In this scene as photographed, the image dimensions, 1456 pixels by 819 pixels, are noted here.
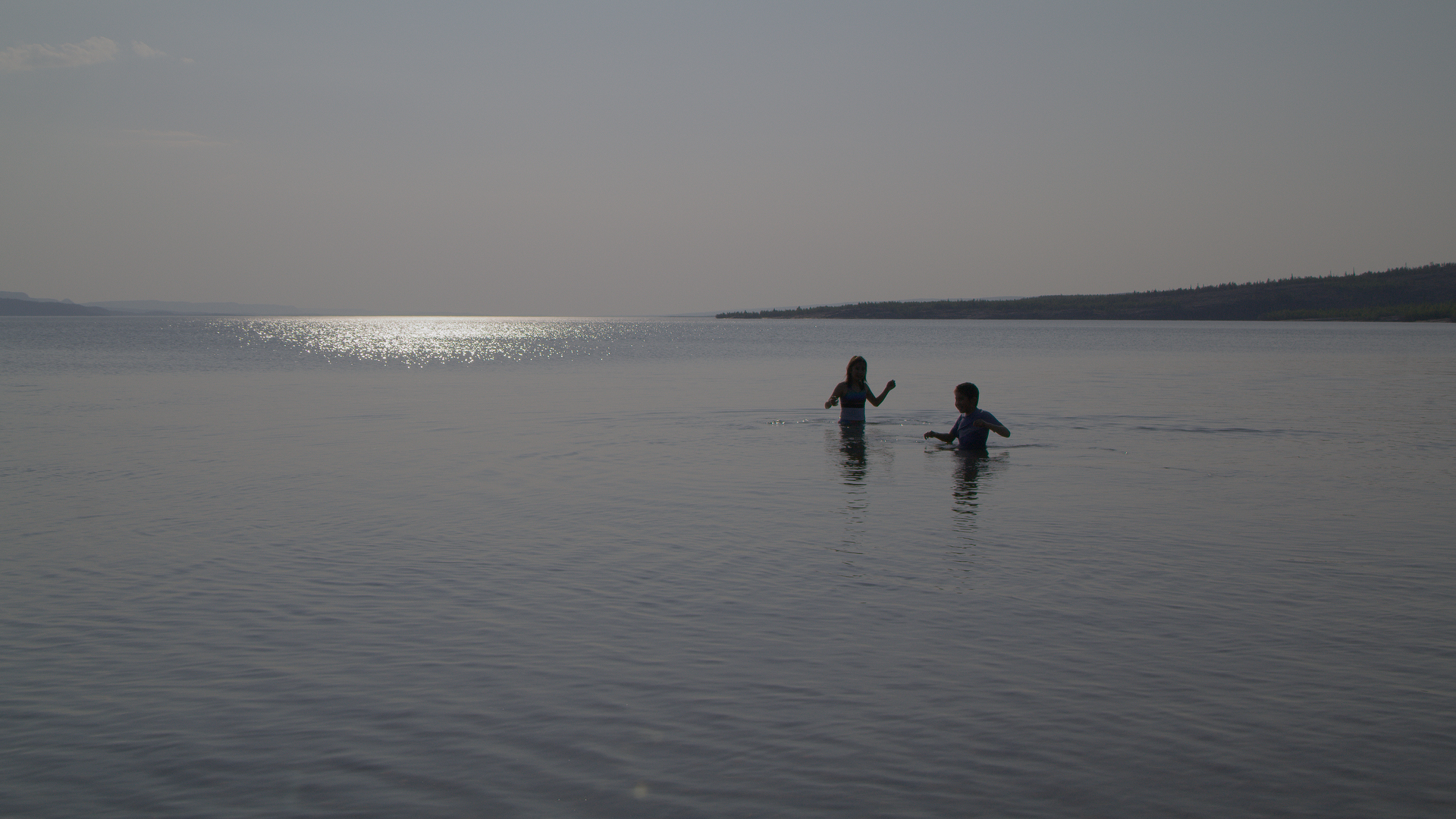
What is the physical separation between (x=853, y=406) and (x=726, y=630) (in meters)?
17.0

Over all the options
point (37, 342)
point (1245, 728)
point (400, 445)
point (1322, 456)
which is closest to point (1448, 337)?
point (1322, 456)

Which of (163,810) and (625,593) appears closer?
(163,810)

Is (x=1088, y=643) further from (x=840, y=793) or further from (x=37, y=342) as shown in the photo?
(x=37, y=342)

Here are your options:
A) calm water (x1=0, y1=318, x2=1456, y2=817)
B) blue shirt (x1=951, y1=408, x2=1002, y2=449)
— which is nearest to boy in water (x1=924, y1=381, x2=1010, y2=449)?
blue shirt (x1=951, y1=408, x2=1002, y2=449)

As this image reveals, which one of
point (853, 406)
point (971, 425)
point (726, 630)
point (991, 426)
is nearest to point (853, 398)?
point (853, 406)

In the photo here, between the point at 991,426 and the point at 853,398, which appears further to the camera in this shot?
the point at 853,398

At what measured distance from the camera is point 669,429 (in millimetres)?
25484

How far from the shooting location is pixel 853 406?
2508cm

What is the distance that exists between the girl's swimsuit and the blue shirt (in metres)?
4.38

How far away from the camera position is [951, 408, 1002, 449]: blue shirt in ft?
67.4

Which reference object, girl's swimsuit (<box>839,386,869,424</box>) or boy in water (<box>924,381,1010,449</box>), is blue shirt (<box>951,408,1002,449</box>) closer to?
boy in water (<box>924,381,1010,449</box>)

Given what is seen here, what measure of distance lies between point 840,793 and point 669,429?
20.1m

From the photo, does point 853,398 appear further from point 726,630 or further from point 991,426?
point 726,630

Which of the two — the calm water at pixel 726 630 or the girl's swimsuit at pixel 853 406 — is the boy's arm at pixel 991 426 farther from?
the girl's swimsuit at pixel 853 406
